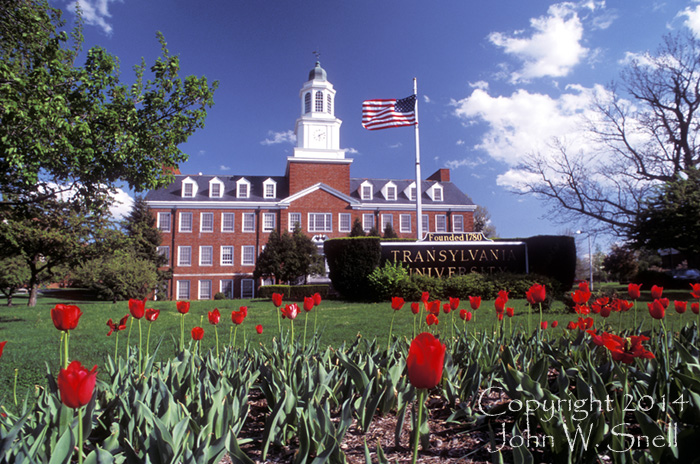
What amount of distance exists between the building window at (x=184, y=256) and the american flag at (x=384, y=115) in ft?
69.4

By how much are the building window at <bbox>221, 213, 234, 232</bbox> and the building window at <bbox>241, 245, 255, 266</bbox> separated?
6.66 feet

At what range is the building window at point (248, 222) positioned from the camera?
3581cm

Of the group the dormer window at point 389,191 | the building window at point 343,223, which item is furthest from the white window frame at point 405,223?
the building window at point 343,223

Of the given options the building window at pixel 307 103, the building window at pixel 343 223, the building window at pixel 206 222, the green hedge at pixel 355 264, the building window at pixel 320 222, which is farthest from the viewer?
the building window at pixel 307 103

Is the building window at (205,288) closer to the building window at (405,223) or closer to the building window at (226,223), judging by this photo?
the building window at (226,223)

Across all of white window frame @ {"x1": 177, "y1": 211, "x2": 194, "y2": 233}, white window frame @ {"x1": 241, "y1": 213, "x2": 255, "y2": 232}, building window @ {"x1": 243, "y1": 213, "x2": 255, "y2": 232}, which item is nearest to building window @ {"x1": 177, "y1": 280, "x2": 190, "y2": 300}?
white window frame @ {"x1": 177, "y1": 211, "x2": 194, "y2": 233}

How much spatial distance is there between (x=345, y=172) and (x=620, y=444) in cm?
3609

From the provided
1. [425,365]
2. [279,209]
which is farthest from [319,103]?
[425,365]

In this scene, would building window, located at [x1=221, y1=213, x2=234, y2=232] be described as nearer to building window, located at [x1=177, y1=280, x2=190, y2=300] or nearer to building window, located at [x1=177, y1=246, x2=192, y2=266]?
building window, located at [x1=177, y1=246, x2=192, y2=266]

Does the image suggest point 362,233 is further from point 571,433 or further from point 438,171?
point 571,433

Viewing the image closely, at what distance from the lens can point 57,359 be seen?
6.30 metres

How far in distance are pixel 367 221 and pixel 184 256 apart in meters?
15.8

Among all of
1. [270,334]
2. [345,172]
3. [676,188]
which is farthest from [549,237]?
[345,172]

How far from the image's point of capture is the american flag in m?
20.8
